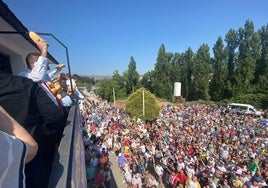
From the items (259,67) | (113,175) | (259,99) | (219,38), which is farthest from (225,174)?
(219,38)

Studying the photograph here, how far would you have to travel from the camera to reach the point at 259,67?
172 ft

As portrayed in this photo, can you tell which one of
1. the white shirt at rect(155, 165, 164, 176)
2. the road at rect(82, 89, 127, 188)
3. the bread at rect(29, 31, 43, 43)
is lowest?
the road at rect(82, 89, 127, 188)

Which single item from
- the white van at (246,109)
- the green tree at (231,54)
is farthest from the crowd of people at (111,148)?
the green tree at (231,54)

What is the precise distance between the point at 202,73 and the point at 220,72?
447 centimetres

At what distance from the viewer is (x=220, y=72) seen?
5662 centimetres

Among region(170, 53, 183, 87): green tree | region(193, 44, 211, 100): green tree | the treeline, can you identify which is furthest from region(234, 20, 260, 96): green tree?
region(170, 53, 183, 87): green tree

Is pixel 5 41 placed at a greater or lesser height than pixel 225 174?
greater

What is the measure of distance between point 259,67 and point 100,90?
3660 cm

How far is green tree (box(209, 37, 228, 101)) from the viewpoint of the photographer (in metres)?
56.1

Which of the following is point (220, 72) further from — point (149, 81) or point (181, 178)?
point (181, 178)

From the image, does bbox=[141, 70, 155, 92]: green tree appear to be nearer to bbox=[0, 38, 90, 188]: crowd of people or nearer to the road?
the road

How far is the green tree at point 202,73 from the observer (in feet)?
194

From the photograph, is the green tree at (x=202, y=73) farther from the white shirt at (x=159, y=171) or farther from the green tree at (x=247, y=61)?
the white shirt at (x=159, y=171)

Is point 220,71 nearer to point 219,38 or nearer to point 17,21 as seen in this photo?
point 219,38
